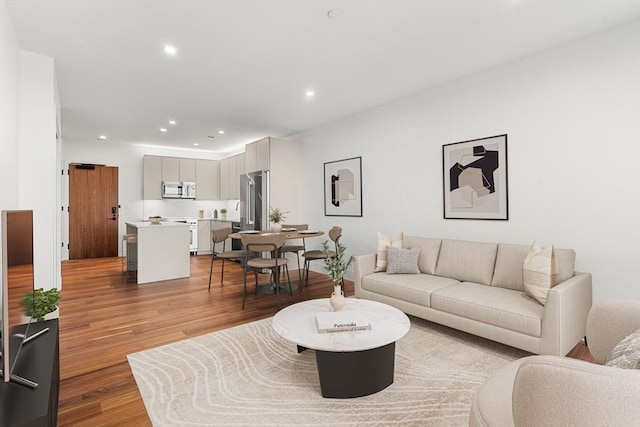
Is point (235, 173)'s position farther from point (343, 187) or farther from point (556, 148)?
point (556, 148)

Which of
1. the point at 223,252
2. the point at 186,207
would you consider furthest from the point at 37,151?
the point at 186,207

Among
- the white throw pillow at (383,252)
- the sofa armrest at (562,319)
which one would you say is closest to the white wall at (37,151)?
the white throw pillow at (383,252)

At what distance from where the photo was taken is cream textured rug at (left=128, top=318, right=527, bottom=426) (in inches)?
73.7

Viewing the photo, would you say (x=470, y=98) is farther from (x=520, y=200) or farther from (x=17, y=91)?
Answer: (x=17, y=91)

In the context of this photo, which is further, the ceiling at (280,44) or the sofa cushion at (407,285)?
the sofa cushion at (407,285)

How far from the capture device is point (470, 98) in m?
3.72

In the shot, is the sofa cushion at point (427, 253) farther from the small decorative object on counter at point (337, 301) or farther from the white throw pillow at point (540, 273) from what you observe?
the small decorative object on counter at point (337, 301)

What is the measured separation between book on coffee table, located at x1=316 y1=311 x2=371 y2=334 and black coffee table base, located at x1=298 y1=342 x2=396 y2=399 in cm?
15

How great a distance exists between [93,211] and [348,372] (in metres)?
7.72

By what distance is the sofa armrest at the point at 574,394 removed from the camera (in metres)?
0.75

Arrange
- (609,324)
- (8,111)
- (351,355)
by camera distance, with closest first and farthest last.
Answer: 1. (609,324)
2. (351,355)
3. (8,111)

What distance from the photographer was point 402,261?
3709 millimetres

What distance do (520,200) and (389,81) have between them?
1971mm

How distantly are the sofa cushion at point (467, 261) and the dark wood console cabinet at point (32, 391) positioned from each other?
11.0ft
